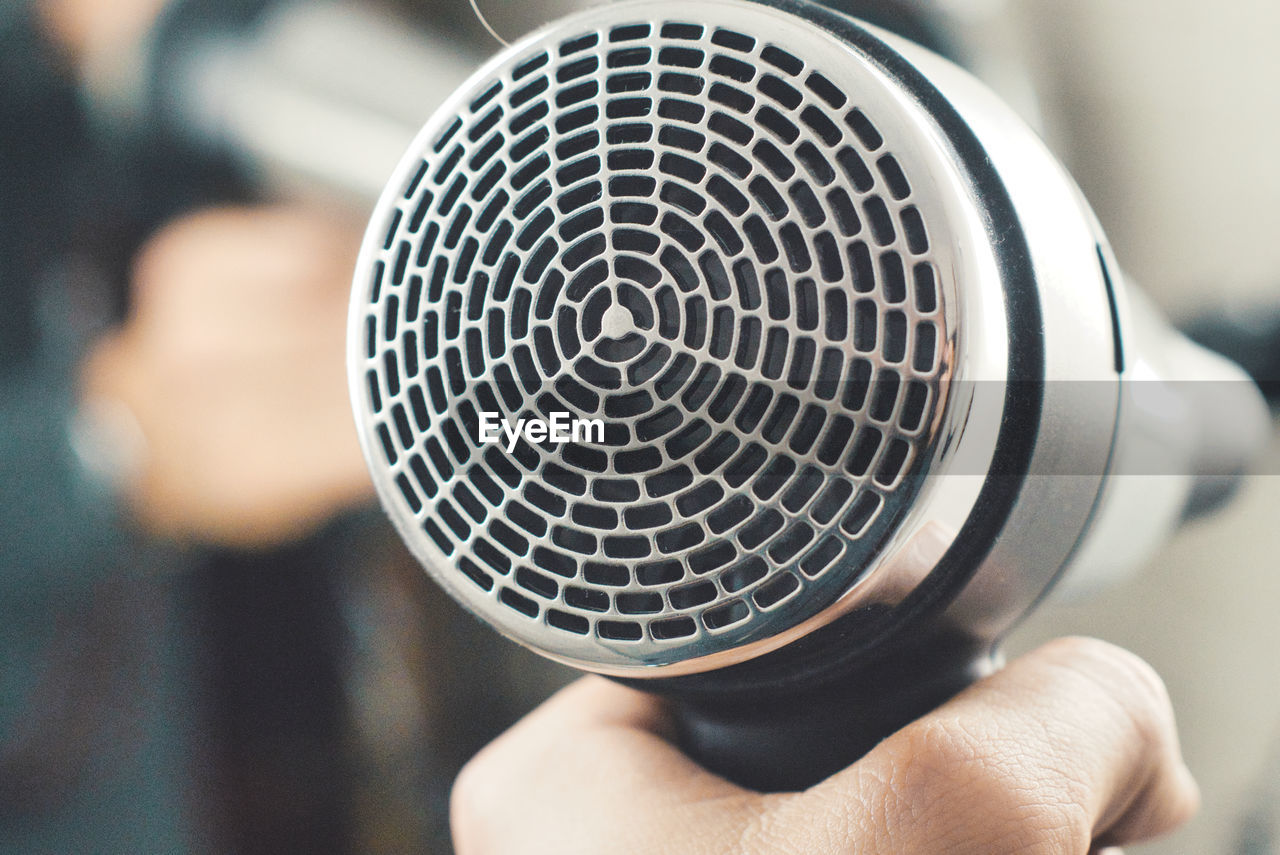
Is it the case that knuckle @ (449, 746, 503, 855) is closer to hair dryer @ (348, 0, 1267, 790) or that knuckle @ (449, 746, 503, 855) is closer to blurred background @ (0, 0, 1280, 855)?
hair dryer @ (348, 0, 1267, 790)

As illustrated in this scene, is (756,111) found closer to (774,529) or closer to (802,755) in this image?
(774,529)

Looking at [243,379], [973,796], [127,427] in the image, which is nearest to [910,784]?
[973,796]

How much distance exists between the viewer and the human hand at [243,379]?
1067mm

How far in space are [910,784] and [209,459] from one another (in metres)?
1.03

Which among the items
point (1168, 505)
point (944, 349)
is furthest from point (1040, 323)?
point (1168, 505)

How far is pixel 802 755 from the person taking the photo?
38cm

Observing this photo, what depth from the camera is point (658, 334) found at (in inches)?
11.3

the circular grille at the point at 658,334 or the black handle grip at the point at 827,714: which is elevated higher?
the circular grille at the point at 658,334

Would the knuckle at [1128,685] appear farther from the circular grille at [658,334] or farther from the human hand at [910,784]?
the circular grille at [658,334]

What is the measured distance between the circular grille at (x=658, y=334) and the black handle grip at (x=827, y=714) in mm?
83

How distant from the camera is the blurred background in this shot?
3.03 feet

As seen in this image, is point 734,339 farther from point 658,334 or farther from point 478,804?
point 478,804

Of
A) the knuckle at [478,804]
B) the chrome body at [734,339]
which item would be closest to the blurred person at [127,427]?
the knuckle at [478,804]

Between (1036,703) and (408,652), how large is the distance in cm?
85
